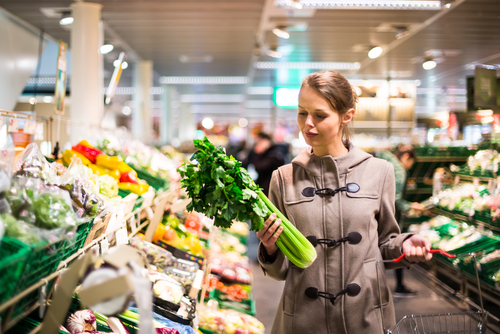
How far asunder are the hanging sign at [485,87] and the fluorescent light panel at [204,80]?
949 cm

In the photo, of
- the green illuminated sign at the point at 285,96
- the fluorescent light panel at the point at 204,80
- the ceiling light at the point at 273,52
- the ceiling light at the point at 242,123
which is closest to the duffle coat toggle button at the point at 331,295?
the ceiling light at the point at 273,52

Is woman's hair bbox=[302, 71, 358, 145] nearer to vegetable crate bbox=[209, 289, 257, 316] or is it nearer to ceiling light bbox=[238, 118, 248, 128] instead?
vegetable crate bbox=[209, 289, 257, 316]

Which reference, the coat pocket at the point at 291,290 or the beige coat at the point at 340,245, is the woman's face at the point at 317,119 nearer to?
the beige coat at the point at 340,245

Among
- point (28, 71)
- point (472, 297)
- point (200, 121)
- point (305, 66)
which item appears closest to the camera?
point (472, 297)

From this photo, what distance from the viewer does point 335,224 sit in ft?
5.60

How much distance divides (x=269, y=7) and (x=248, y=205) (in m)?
5.52

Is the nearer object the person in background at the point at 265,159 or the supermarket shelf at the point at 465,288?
the supermarket shelf at the point at 465,288

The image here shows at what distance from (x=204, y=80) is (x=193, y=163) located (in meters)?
13.4

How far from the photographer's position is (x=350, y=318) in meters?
1.67

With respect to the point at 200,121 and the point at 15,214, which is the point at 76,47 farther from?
the point at 200,121

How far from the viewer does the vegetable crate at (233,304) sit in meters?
3.54

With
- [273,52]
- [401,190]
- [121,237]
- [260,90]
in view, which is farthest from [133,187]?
[260,90]

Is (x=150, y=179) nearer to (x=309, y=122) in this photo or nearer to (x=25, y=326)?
(x=309, y=122)

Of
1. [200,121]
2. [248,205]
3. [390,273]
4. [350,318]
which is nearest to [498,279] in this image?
[390,273]
